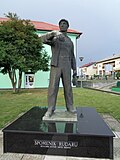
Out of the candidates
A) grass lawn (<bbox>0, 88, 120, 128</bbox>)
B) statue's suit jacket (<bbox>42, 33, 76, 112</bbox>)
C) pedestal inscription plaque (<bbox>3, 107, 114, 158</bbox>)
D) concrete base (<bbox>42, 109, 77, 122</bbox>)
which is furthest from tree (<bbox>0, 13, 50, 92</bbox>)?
pedestal inscription plaque (<bbox>3, 107, 114, 158</bbox>)

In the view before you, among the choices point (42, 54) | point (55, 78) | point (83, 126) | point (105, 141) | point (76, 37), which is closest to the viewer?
point (105, 141)

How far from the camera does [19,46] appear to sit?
15.6 metres

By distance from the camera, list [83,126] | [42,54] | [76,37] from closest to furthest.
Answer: [83,126]
[42,54]
[76,37]

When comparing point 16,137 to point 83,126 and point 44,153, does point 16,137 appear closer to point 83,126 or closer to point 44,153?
point 44,153

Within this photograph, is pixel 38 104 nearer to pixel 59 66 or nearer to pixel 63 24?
pixel 59 66

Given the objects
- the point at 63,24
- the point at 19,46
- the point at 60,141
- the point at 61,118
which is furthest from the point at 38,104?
the point at 19,46

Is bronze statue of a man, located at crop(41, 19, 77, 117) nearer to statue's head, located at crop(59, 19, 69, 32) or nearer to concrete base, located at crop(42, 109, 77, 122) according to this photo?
statue's head, located at crop(59, 19, 69, 32)

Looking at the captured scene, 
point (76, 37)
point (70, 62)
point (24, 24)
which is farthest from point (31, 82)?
point (70, 62)

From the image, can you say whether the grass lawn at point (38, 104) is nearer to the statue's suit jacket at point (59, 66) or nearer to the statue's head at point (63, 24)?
the statue's suit jacket at point (59, 66)

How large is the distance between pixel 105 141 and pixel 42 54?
15.0 meters

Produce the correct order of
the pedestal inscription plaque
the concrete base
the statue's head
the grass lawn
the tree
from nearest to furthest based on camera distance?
the pedestal inscription plaque
the concrete base
the statue's head
the grass lawn
the tree

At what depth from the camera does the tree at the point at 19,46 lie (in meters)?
15.2

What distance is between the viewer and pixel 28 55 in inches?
640

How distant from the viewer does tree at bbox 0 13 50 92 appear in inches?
598
